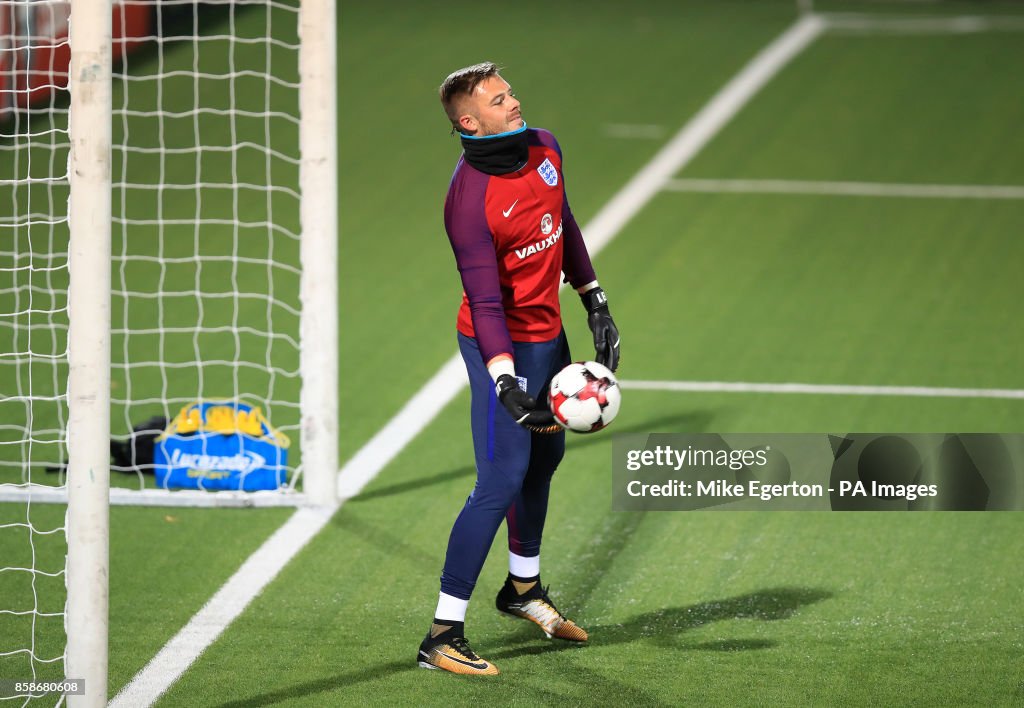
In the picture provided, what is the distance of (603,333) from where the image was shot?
222 inches

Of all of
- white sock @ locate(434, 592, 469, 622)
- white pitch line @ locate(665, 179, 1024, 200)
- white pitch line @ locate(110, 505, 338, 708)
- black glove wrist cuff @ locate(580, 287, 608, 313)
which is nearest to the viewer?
white pitch line @ locate(110, 505, 338, 708)

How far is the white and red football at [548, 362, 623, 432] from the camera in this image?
16.2 feet

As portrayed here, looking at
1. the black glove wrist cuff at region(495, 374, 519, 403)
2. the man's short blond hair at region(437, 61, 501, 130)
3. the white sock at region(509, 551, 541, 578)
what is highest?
the man's short blond hair at region(437, 61, 501, 130)

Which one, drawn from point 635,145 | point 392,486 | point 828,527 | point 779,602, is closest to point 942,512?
point 828,527

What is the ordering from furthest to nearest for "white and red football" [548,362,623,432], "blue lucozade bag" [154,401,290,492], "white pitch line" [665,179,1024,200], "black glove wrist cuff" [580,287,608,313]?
1. "white pitch line" [665,179,1024,200]
2. "blue lucozade bag" [154,401,290,492]
3. "black glove wrist cuff" [580,287,608,313]
4. "white and red football" [548,362,623,432]

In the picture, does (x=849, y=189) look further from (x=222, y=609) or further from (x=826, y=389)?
(x=222, y=609)

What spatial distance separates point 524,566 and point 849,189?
7798mm

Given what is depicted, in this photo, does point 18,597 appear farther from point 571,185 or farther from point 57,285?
point 571,185

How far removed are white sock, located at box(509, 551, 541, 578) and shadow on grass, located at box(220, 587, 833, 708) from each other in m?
0.20

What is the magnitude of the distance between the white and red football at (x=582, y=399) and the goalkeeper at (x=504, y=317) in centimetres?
6

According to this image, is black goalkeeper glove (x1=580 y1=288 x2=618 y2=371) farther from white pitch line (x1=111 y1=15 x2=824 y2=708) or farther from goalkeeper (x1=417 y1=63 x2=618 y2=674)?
white pitch line (x1=111 y1=15 x2=824 y2=708)

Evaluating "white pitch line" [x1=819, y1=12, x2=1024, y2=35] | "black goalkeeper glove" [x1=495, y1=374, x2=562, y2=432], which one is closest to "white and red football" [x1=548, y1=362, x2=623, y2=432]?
"black goalkeeper glove" [x1=495, y1=374, x2=562, y2=432]

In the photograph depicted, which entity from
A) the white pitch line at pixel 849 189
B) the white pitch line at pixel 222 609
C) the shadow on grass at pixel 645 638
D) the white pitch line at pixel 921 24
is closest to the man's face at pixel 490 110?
the shadow on grass at pixel 645 638

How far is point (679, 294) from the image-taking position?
10406mm
